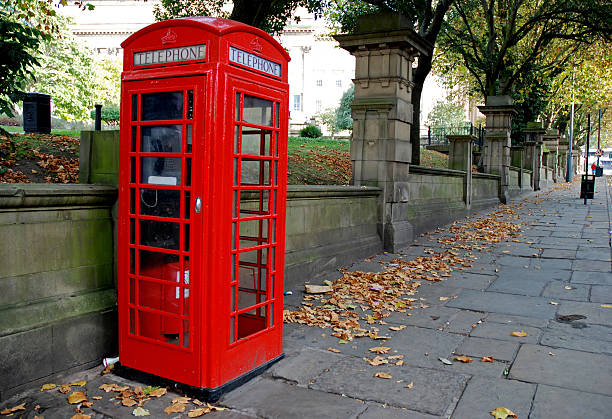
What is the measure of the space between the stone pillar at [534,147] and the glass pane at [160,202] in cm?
2992

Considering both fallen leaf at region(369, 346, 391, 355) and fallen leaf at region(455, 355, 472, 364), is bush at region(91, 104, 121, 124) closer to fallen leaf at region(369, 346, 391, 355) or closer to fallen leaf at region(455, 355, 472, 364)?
fallen leaf at region(369, 346, 391, 355)

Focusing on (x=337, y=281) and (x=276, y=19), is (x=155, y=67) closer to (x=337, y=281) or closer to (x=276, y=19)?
(x=337, y=281)

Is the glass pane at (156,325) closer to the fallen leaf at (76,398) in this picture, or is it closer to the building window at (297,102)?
the fallen leaf at (76,398)

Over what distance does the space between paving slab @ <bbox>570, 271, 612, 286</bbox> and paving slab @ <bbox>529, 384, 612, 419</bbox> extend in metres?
3.97

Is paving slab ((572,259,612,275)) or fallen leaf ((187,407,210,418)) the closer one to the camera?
fallen leaf ((187,407,210,418))

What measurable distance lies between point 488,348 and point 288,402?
2015mm

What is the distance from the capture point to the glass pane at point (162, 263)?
12.6 ft

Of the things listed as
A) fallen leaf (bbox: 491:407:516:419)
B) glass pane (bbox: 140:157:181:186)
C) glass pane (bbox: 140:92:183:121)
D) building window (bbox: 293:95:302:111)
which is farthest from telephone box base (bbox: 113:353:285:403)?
building window (bbox: 293:95:302:111)

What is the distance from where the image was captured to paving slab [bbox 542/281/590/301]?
6.38 m

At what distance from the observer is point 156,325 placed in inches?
157

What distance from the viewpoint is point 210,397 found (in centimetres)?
359

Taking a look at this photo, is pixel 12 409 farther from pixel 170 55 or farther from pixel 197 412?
pixel 170 55

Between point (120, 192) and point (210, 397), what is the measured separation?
63.1 inches

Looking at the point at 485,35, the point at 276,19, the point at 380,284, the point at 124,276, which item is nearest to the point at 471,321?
the point at 380,284
